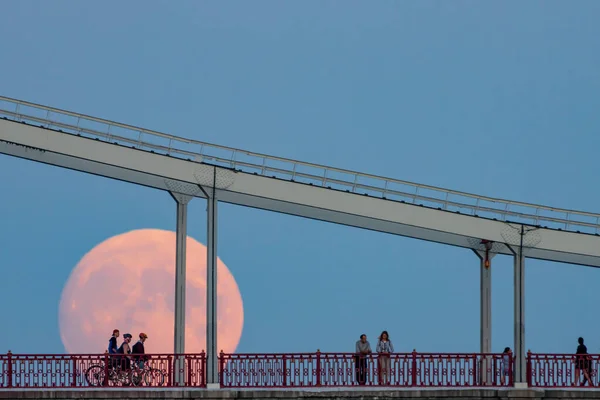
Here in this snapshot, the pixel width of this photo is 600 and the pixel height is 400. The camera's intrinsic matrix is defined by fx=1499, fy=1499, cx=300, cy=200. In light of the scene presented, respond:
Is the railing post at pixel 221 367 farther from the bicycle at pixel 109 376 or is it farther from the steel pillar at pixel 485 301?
the steel pillar at pixel 485 301

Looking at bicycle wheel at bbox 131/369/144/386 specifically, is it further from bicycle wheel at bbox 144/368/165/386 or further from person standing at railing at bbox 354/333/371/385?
person standing at railing at bbox 354/333/371/385

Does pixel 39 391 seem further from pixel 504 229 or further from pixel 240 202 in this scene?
pixel 504 229

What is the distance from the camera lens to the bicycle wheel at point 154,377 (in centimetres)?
3600

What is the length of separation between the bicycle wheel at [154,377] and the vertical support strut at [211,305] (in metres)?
1.11

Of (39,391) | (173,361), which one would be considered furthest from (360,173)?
(39,391)

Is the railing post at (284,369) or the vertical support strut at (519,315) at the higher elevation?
the vertical support strut at (519,315)

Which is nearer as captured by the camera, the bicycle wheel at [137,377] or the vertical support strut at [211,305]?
the vertical support strut at [211,305]

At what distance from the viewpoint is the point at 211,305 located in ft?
119

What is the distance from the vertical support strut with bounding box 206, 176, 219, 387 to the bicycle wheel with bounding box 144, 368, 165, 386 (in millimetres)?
1107

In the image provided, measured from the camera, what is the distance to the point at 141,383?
3609cm

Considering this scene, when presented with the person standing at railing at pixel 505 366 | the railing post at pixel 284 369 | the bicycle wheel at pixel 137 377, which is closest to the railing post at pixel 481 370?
the person standing at railing at pixel 505 366

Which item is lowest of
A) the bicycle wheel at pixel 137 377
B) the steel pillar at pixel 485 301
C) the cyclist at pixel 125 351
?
the bicycle wheel at pixel 137 377

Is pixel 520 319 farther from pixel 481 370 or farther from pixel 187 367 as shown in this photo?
pixel 187 367

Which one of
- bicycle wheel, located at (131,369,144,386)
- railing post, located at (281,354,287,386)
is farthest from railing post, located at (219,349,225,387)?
bicycle wheel, located at (131,369,144,386)
